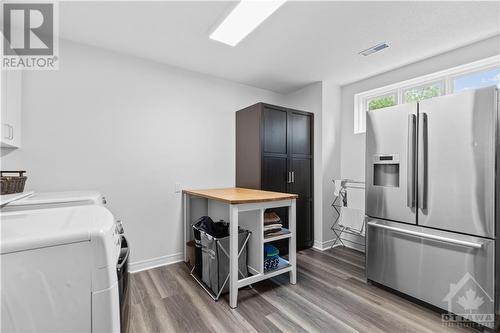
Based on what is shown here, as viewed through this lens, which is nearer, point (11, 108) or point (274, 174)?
point (11, 108)

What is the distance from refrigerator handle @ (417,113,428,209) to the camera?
204 centimetres

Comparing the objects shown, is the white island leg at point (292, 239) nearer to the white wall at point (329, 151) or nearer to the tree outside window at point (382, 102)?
the white wall at point (329, 151)

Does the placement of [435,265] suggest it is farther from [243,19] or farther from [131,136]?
[131,136]

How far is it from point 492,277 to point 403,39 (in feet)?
7.25

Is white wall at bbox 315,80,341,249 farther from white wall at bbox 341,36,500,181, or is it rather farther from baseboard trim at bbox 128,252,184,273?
baseboard trim at bbox 128,252,184,273

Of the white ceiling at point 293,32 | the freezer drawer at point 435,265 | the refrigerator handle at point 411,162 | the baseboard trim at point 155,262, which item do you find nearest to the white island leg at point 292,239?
the freezer drawer at point 435,265

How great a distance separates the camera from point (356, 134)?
11.5ft

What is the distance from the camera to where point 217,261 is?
84.7 inches

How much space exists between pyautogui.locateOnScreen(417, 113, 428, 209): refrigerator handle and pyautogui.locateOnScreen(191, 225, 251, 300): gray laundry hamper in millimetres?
1592

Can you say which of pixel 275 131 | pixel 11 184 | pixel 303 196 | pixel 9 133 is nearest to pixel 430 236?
pixel 303 196

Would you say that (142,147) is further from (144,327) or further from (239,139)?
(144,327)

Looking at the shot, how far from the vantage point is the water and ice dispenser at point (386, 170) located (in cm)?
226

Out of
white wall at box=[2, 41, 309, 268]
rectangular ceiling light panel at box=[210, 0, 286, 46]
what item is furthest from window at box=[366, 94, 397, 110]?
rectangular ceiling light panel at box=[210, 0, 286, 46]

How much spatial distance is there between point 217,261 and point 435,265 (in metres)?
1.88
